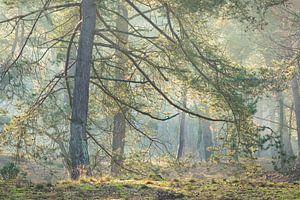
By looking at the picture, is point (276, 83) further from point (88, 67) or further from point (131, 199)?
point (131, 199)

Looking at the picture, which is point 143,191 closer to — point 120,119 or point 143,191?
point 143,191

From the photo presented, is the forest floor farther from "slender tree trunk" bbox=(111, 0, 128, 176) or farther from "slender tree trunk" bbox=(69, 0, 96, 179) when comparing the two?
"slender tree trunk" bbox=(111, 0, 128, 176)

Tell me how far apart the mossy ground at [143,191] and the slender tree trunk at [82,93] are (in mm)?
2763

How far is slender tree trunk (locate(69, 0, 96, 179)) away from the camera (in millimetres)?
11086

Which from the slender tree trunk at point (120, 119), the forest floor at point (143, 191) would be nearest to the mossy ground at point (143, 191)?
the forest floor at point (143, 191)

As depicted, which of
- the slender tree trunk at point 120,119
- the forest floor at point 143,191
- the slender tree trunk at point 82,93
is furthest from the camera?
the slender tree trunk at point 120,119

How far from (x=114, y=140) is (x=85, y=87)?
485cm

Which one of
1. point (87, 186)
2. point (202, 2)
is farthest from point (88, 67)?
point (87, 186)

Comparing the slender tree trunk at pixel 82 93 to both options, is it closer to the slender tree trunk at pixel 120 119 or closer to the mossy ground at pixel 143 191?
the slender tree trunk at pixel 120 119


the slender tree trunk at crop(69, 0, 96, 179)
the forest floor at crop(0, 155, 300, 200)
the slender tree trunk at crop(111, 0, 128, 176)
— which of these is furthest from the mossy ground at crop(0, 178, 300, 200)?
the slender tree trunk at crop(111, 0, 128, 176)

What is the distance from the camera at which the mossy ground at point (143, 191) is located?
654cm

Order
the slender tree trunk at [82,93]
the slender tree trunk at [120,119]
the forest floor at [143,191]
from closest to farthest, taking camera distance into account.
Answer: the forest floor at [143,191] → the slender tree trunk at [82,93] → the slender tree trunk at [120,119]

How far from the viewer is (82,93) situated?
11469 mm

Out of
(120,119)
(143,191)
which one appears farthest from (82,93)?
(143,191)
